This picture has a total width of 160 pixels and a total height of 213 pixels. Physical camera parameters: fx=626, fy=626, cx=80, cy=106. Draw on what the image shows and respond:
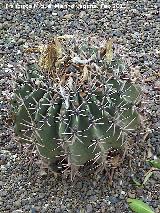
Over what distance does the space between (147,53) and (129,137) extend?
93cm

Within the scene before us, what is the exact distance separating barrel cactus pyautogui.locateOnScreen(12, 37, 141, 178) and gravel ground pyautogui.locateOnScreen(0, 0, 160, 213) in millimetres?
146

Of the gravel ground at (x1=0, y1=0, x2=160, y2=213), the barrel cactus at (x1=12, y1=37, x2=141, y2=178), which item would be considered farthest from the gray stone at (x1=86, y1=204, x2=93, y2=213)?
the barrel cactus at (x1=12, y1=37, x2=141, y2=178)

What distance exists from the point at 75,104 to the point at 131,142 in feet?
1.27

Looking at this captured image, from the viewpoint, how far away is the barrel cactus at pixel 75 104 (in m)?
2.31

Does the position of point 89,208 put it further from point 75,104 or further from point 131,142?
point 75,104

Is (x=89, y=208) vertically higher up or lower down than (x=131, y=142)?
lower down

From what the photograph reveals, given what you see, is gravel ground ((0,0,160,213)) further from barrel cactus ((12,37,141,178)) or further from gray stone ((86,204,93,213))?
barrel cactus ((12,37,141,178))

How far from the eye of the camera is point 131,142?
2574 millimetres

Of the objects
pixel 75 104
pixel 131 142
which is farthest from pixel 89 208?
pixel 75 104

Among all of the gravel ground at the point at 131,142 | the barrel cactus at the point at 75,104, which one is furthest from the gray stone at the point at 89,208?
the barrel cactus at the point at 75,104

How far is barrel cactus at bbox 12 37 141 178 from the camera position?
2312mm

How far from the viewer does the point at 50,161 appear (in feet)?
8.07

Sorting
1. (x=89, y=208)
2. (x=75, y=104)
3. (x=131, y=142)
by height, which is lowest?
(x=89, y=208)

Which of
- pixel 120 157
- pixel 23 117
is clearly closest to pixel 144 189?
pixel 120 157
